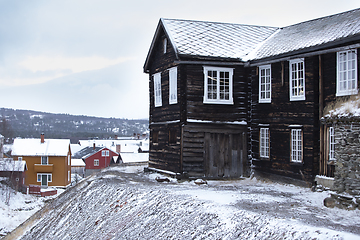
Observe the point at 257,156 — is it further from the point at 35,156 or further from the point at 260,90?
the point at 35,156

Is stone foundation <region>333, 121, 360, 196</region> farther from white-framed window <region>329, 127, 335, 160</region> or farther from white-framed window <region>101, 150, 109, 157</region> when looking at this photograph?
white-framed window <region>101, 150, 109, 157</region>

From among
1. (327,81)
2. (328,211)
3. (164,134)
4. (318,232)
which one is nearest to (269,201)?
(328,211)

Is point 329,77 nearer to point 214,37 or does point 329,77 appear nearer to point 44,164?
point 214,37

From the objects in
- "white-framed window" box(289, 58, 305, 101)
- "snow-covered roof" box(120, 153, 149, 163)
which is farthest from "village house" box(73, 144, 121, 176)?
"white-framed window" box(289, 58, 305, 101)

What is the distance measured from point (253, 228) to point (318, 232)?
170cm

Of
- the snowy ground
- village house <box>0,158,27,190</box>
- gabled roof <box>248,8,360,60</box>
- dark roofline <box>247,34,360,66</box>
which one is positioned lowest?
village house <box>0,158,27,190</box>

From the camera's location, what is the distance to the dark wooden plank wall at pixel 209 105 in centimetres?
1911

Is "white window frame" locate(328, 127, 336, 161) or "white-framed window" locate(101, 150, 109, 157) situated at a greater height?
"white window frame" locate(328, 127, 336, 161)

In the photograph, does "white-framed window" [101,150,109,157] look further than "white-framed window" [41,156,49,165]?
Yes

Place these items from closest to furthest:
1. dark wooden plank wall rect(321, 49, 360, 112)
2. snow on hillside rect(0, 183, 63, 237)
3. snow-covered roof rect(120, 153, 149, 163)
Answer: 1. dark wooden plank wall rect(321, 49, 360, 112)
2. snow on hillside rect(0, 183, 63, 237)
3. snow-covered roof rect(120, 153, 149, 163)

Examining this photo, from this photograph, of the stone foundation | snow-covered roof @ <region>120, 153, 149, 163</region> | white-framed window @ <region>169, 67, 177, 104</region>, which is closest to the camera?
the stone foundation

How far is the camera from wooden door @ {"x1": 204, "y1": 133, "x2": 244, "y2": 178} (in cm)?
1923

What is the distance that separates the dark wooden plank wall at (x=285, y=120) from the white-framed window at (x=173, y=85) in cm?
428

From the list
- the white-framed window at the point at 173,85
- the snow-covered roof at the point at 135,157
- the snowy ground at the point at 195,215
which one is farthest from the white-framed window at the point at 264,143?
the snow-covered roof at the point at 135,157
